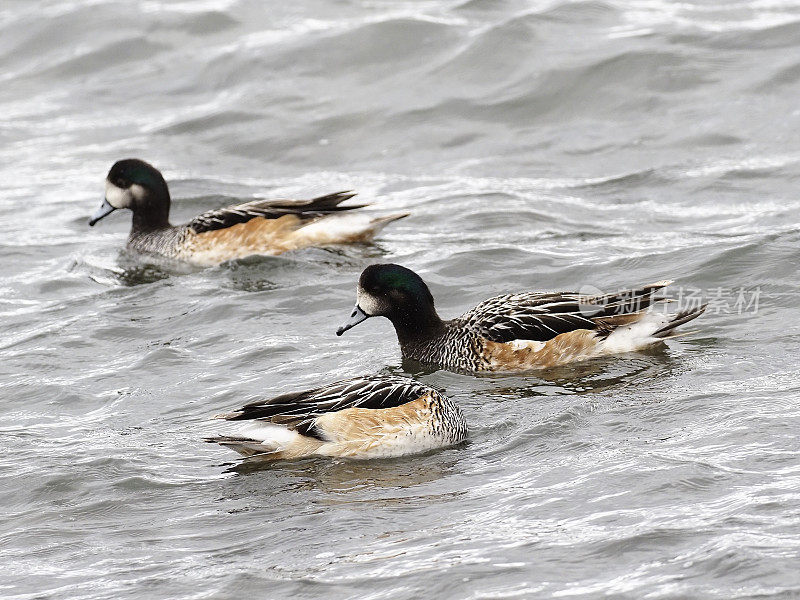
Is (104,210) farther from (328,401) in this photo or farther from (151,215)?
(328,401)

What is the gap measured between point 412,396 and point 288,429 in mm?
792

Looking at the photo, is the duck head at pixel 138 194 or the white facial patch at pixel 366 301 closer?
the white facial patch at pixel 366 301

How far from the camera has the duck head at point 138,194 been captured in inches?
563

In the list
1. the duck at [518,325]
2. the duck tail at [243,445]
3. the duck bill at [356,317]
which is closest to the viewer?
the duck tail at [243,445]

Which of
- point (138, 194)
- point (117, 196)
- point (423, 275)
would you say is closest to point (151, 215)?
point (138, 194)

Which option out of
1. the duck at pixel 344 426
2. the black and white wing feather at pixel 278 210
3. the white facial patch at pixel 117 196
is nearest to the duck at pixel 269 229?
the black and white wing feather at pixel 278 210

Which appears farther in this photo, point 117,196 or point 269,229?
point 117,196

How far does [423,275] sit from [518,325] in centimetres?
219

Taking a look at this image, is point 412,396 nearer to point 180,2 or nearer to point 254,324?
point 254,324

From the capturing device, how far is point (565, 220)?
1338 centimetres

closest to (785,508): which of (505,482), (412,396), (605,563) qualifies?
(605,563)

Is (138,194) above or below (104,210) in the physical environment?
above

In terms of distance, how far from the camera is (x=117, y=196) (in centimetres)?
1434

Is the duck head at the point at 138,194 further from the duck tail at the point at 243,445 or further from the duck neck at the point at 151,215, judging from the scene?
the duck tail at the point at 243,445
